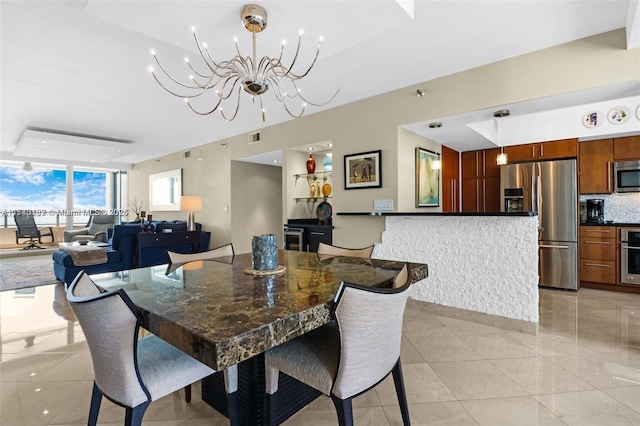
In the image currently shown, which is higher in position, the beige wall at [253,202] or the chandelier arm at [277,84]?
the chandelier arm at [277,84]

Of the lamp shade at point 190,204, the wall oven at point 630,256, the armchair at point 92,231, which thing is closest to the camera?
the wall oven at point 630,256

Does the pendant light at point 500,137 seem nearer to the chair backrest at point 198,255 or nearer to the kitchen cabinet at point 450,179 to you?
the kitchen cabinet at point 450,179

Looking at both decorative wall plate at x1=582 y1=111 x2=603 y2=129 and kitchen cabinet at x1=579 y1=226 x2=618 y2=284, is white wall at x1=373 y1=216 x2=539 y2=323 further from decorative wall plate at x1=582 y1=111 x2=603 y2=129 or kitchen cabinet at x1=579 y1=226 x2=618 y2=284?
decorative wall plate at x1=582 y1=111 x2=603 y2=129

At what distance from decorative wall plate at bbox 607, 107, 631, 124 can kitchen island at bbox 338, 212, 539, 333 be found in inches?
104

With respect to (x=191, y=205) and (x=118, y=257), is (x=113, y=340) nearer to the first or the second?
(x=118, y=257)

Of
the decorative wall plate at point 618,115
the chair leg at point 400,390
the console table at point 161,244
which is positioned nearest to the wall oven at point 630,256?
the decorative wall plate at point 618,115

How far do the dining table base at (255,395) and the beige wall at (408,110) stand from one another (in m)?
2.29

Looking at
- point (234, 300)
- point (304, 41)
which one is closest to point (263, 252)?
point (234, 300)

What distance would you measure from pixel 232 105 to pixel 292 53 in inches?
76.8

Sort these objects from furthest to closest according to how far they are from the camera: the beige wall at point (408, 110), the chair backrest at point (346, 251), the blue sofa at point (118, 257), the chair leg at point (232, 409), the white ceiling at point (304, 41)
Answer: the blue sofa at point (118, 257)
the beige wall at point (408, 110)
the chair backrest at point (346, 251)
the white ceiling at point (304, 41)
the chair leg at point (232, 409)

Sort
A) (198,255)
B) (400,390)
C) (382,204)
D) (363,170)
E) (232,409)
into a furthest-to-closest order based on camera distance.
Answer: (363,170), (382,204), (198,255), (400,390), (232,409)

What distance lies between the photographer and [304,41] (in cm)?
217

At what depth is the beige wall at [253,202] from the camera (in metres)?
5.96

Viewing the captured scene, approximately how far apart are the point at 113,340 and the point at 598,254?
18.2 feet
